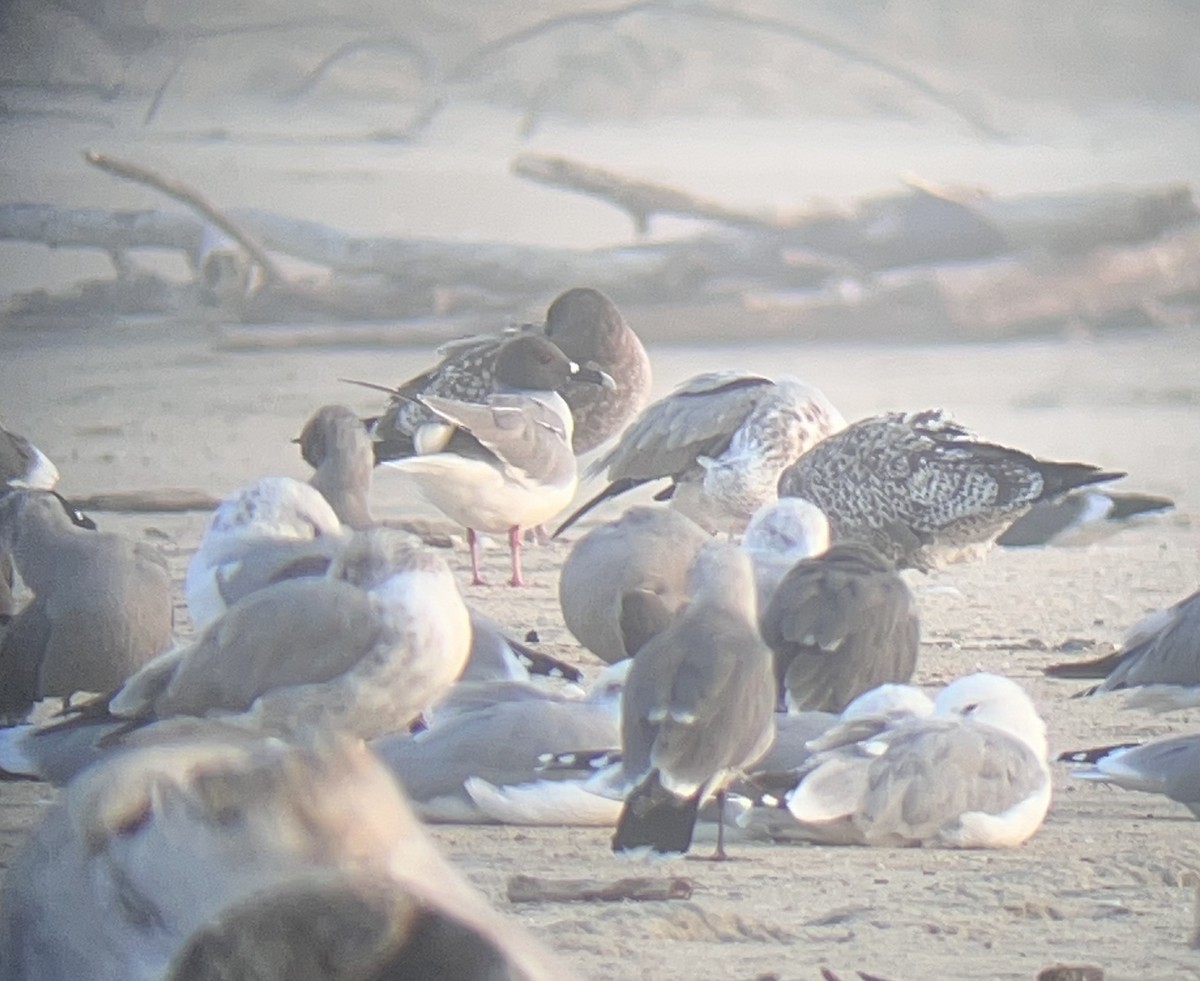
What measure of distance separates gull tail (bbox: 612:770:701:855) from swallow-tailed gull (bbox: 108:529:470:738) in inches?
28.2

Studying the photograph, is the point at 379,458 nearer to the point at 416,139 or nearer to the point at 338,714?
the point at 338,714

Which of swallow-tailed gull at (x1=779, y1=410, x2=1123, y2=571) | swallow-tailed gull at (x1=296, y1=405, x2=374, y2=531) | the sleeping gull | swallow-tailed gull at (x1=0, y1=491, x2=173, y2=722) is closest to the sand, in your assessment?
the sleeping gull

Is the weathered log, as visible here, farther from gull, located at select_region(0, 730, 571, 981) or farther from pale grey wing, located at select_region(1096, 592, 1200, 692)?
gull, located at select_region(0, 730, 571, 981)

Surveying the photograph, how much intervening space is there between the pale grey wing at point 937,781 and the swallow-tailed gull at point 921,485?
9.09 ft

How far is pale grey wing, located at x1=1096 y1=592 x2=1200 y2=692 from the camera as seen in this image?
5.03 m

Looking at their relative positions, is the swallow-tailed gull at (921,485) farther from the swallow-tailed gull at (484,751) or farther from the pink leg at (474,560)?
the swallow-tailed gull at (484,751)

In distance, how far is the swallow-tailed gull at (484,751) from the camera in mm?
4406

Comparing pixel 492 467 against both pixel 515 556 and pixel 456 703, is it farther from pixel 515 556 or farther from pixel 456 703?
pixel 456 703

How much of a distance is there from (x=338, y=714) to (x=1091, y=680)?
2191mm

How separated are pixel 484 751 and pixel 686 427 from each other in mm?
3768

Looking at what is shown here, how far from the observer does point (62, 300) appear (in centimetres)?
1318

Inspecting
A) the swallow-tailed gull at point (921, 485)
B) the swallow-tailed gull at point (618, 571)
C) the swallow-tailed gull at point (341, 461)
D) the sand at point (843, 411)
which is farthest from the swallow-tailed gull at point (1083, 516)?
the swallow-tailed gull at point (341, 461)

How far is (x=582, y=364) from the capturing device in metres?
8.76

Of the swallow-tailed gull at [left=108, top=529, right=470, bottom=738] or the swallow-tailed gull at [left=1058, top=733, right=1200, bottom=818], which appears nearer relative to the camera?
the swallow-tailed gull at [left=1058, top=733, right=1200, bottom=818]
